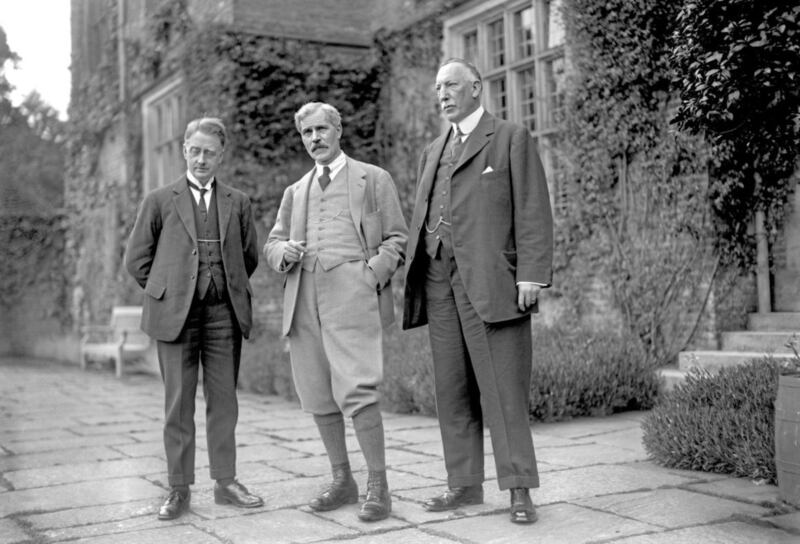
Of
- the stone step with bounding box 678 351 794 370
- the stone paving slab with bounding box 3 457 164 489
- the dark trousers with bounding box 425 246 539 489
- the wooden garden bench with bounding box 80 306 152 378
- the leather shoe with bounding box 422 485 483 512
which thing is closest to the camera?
the dark trousers with bounding box 425 246 539 489

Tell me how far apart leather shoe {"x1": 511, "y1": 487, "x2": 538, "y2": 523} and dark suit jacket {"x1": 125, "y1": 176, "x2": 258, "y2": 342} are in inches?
52.7

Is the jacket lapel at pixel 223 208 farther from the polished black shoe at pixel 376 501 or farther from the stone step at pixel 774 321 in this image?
the stone step at pixel 774 321

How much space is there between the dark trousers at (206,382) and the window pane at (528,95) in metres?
5.25

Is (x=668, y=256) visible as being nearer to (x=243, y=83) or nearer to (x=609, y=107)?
(x=609, y=107)

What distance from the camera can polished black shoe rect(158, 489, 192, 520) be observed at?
372 centimetres

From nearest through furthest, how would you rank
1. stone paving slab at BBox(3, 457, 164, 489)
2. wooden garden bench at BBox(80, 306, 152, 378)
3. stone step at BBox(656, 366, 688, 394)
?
stone paving slab at BBox(3, 457, 164, 489)
stone step at BBox(656, 366, 688, 394)
wooden garden bench at BBox(80, 306, 152, 378)

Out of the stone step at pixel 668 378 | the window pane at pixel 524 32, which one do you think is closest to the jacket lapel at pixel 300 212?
the stone step at pixel 668 378

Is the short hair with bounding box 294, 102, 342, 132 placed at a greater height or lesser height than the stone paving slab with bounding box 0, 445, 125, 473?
greater

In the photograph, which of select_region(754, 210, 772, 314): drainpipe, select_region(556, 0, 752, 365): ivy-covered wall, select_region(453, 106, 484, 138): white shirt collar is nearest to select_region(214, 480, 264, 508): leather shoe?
select_region(453, 106, 484, 138): white shirt collar

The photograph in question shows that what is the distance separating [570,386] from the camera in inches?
241

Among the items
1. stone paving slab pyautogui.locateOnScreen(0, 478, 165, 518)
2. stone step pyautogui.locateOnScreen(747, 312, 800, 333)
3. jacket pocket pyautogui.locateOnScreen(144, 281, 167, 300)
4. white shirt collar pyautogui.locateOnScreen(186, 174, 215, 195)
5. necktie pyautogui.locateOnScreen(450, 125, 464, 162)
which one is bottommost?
stone paving slab pyautogui.locateOnScreen(0, 478, 165, 518)

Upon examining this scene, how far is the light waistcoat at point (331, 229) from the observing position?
3805 millimetres

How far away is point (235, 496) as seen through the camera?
3900 mm

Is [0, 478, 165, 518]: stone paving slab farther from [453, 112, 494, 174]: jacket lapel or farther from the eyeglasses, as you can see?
[453, 112, 494, 174]: jacket lapel
